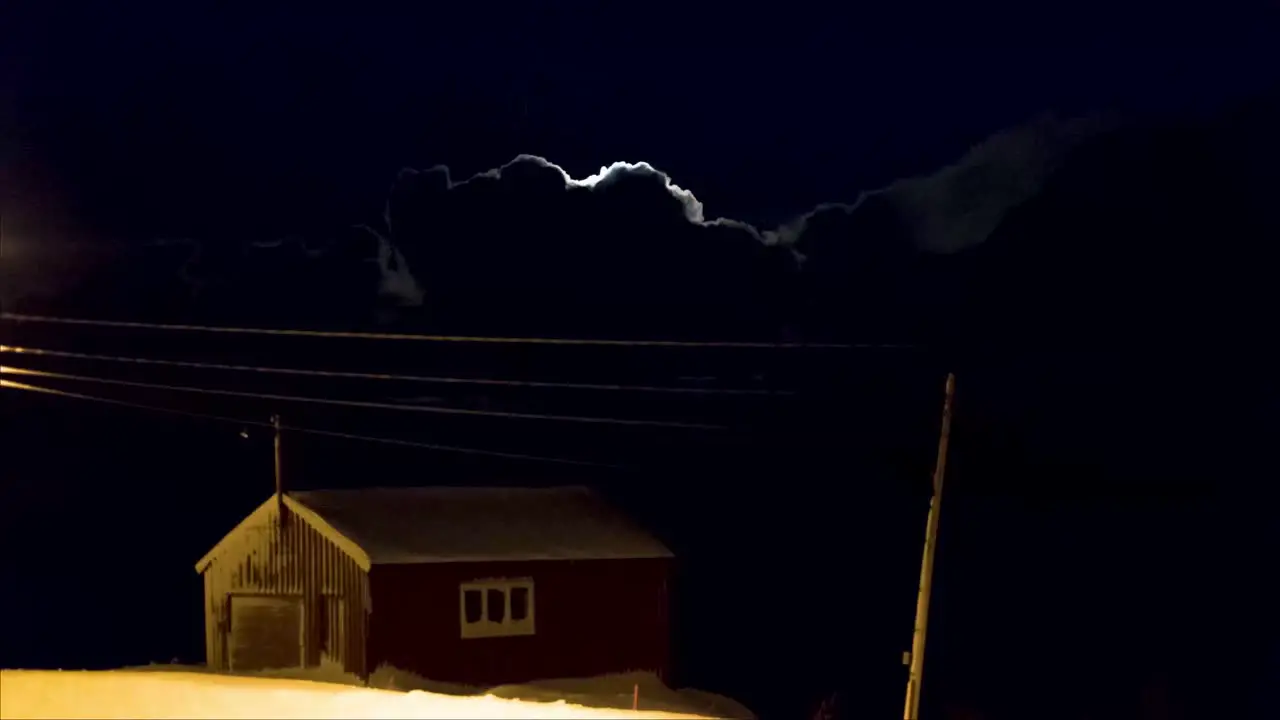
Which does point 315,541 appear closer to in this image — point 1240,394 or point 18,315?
point 18,315

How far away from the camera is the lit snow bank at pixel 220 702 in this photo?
1350 centimetres

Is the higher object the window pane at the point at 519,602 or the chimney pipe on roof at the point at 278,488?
the chimney pipe on roof at the point at 278,488

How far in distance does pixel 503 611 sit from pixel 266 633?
3061 millimetres

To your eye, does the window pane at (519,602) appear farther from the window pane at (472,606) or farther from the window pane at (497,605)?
the window pane at (472,606)

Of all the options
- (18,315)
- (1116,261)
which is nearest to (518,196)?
(18,315)

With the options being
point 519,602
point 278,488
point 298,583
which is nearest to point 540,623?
point 519,602

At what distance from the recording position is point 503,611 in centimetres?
1958

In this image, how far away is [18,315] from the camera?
17.3m

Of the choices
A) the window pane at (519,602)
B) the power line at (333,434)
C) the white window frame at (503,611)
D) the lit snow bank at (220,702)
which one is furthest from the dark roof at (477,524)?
the lit snow bank at (220,702)

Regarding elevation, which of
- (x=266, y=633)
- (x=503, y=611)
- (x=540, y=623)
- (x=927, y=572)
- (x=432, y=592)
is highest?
(x=927, y=572)

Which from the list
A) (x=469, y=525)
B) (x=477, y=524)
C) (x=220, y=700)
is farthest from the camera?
(x=477, y=524)

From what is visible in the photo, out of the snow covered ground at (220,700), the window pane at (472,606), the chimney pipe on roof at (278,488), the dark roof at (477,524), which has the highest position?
the chimney pipe on roof at (278,488)

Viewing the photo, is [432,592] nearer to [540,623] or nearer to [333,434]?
[540,623]

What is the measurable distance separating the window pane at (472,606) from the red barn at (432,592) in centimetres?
2
